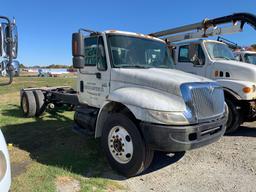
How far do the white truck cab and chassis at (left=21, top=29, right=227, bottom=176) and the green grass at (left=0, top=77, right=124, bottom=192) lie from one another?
453 mm

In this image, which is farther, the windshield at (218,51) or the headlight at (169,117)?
the windshield at (218,51)

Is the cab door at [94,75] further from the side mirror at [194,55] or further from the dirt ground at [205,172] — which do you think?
the side mirror at [194,55]

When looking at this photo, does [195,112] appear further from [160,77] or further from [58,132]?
[58,132]

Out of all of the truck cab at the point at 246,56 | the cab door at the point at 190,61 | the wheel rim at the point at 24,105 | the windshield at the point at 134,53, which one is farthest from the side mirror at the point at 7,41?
the truck cab at the point at 246,56

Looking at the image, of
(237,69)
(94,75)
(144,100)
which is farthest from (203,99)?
(237,69)

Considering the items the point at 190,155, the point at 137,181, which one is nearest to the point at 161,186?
the point at 137,181

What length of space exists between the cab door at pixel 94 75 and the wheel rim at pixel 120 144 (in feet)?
3.02

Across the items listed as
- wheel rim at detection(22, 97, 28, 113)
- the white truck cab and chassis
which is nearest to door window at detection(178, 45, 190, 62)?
the white truck cab and chassis

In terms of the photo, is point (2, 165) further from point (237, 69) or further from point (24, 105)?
point (24, 105)

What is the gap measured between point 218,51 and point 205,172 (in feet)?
14.3

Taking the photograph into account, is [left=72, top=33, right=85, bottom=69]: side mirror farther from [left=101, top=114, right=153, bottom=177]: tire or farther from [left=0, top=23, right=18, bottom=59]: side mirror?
[left=0, top=23, right=18, bottom=59]: side mirror

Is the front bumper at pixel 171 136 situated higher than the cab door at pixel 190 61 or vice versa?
the cab door at pixel 190 61

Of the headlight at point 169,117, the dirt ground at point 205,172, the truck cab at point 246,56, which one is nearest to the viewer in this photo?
the headlight at point 169,117

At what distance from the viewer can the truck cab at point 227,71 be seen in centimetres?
695
